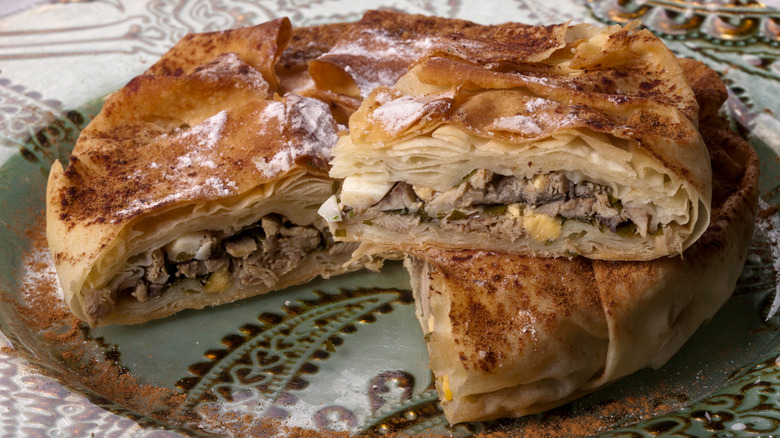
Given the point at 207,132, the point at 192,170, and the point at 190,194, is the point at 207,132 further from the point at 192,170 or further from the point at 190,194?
the point at 190,194

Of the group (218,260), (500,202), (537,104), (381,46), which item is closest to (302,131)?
(218,260)

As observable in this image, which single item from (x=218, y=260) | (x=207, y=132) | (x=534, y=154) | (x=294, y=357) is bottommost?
(x=294, y=357)

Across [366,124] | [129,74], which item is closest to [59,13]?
[129,74]

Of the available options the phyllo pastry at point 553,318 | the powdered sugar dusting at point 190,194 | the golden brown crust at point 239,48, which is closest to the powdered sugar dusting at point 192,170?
the powdered sugar dusting at point 190,194

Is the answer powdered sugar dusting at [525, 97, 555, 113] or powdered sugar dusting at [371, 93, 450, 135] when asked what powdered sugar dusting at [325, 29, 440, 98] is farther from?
powdered sugar dusting at [525, 97, 555, 113]

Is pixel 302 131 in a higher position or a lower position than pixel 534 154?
lower

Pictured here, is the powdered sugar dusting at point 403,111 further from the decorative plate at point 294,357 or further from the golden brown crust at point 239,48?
the golden brown crust at point 239,48
